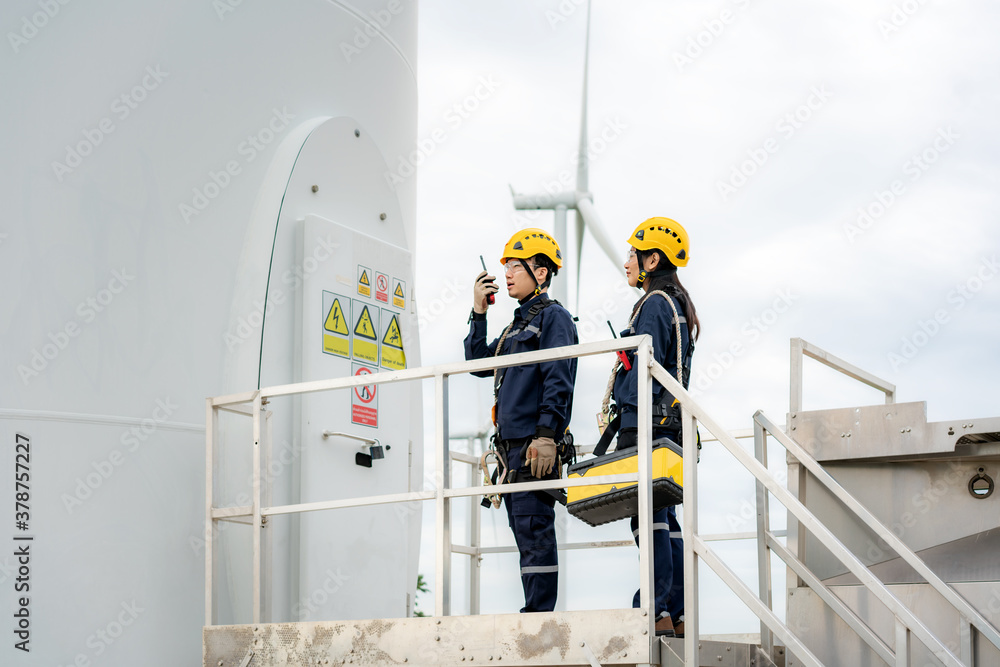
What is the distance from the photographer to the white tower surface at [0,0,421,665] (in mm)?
5930

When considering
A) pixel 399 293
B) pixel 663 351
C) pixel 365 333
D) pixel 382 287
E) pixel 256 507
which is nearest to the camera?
pixel 663 351

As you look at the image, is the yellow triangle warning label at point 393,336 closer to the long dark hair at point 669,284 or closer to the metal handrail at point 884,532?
the long dark hair at point 669,284

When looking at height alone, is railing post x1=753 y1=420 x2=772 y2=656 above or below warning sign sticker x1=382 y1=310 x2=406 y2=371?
below

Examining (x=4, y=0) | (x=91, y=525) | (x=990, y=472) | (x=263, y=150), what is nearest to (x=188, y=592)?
(x=91, y=525)

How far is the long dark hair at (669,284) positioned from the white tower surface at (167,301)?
2068 millimetres

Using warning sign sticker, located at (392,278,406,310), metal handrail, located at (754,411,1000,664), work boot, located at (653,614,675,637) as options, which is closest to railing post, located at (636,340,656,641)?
work boot, located at (653,614,675,637)

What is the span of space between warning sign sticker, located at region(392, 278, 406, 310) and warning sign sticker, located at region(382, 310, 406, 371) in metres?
0.10

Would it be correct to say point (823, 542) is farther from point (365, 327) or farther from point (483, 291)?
point (365, 327)

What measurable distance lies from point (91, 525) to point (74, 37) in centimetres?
263

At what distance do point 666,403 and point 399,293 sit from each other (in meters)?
2.57

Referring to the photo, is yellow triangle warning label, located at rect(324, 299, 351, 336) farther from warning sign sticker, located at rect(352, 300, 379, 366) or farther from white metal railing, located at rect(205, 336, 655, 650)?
white metal railing, located at rect(205, 336, 655, 650)

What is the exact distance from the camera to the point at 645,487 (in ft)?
17.3

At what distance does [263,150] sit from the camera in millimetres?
7176

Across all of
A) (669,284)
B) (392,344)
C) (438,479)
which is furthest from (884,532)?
(392,344)
